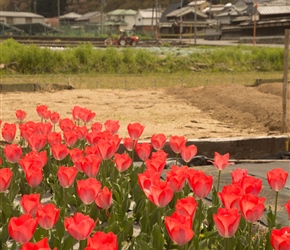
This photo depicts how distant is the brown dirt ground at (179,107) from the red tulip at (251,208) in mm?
6762

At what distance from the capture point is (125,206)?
416cm

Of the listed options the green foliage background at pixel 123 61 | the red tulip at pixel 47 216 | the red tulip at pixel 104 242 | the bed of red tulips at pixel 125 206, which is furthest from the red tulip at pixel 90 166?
the green foliage background at pixel 123 61

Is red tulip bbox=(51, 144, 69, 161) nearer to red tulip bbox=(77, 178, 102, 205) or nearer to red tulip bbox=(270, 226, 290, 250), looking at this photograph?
red tulip bbox=(77, 178, 102, 205)

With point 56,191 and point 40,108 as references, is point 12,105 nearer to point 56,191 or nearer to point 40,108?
point 40,108

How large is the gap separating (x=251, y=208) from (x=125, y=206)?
1.41 m

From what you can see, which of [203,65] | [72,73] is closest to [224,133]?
[72,73]

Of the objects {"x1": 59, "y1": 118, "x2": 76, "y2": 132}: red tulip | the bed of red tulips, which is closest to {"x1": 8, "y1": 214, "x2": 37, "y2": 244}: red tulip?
the bed of red tulips

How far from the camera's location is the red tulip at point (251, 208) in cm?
291

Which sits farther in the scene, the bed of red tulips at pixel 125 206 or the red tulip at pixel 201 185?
the red tulip at pixel 201 185

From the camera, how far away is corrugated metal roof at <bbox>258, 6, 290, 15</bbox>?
192ft

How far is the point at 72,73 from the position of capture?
81.4 feet

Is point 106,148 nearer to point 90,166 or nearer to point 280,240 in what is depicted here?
point 90,166

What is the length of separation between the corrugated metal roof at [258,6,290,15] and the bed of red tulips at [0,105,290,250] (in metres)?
55.7

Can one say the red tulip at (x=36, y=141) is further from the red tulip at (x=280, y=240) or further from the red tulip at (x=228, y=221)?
the red tulip at (x=280, y=240)
